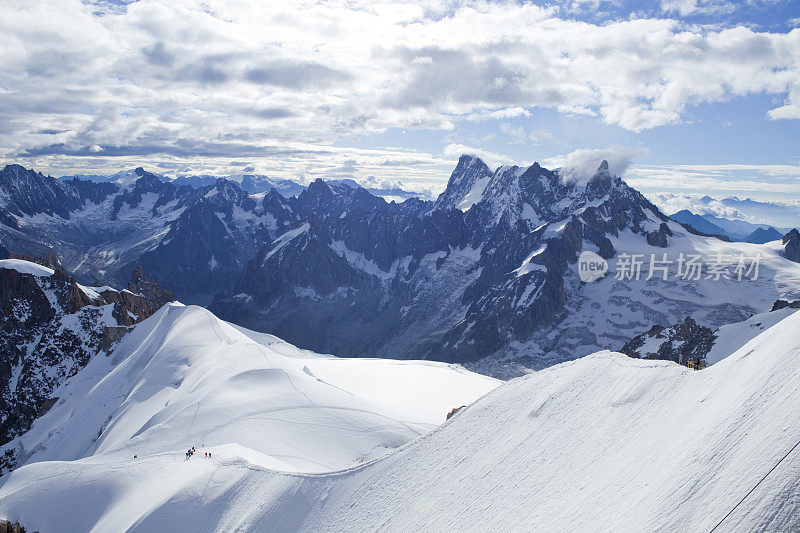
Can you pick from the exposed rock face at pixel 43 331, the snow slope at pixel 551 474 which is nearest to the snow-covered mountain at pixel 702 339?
the snow slope at pixel 551 474

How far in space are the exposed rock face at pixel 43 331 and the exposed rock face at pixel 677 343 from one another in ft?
620

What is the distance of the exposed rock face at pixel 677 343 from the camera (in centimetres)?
15088

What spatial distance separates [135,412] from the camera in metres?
78.8

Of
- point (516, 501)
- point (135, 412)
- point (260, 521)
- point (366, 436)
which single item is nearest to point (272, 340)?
point (135, 412)

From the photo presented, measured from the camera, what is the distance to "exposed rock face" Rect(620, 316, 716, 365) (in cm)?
15088

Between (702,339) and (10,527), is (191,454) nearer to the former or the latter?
(10,527)

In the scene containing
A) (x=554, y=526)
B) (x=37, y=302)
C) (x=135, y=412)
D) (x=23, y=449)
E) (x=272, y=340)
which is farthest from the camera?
(x=272, y=340)

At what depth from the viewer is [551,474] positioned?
25.1m

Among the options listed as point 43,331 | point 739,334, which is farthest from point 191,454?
point 739,334

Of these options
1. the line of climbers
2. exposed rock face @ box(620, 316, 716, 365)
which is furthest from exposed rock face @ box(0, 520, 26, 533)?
exposed rock face @ box(620, 316, 716, 365)

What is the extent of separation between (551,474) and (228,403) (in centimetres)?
4921

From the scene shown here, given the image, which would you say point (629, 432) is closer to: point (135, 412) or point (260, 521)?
point (260, 521)

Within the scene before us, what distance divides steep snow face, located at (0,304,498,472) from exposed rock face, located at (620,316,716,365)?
85191 millimetres

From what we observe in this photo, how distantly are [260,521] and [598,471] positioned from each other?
22728 mm
